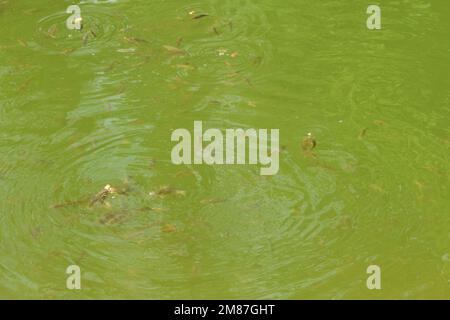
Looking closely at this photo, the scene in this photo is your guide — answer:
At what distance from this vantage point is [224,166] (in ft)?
12.7

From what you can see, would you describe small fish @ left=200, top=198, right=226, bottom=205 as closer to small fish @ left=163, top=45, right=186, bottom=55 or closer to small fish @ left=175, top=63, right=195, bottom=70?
small fish @ left=175, top=63, right=195, bottom=70

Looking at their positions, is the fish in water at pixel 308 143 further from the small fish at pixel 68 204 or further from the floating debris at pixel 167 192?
the small fish at pixel 68 204

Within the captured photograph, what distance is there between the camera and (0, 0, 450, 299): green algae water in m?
3.24

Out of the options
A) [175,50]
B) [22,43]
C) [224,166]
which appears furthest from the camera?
[22,43]

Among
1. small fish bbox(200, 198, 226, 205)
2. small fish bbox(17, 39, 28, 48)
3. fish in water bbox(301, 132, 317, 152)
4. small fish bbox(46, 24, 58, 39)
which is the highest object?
small fish bbox(46, 24, 58, 39)

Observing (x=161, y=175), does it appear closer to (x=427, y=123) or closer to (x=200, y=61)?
(x=200, y=61)

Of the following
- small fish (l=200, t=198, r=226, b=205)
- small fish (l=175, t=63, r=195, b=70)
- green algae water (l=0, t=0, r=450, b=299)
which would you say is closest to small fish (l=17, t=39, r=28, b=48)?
green algae water (l=0, t=0, r=450, b=299)

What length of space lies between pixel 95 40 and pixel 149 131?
1170 millimetres

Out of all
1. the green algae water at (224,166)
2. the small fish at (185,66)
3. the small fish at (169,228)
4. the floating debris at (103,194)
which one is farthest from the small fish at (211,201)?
the small fish at (185,66)

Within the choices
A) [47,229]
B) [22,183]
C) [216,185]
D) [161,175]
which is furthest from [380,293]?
[22,183]

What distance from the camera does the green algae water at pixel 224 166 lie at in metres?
3.24

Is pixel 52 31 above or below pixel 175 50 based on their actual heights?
above

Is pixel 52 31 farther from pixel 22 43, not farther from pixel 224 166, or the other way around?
pixel 224 166

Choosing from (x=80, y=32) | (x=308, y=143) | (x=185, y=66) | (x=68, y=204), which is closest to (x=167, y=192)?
(x=68, y=204)
